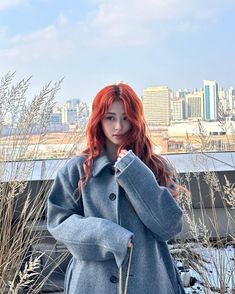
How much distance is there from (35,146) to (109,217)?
730 millimetres

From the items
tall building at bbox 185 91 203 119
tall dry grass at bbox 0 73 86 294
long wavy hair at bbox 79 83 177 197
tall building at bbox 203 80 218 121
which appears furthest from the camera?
tall building at bbox 185 91 203 119

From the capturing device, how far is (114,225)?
→ 1.03 m

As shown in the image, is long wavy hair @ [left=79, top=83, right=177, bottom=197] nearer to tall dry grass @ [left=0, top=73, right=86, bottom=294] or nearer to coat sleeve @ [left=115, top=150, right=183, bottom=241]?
coat sleeve @ [left=115, top=150, right=183, bottom=241]

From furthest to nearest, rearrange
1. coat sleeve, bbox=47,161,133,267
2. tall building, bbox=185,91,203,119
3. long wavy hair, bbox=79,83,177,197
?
1. tall building, bbox=185,91,203,119
2. long wavy hair, bbox=79,83,177,197
3. coat sleeve, bbox=47,161,133,267

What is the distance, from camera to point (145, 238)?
1104 millimetres

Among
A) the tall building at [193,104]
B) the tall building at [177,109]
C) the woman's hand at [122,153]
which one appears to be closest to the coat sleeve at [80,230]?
the woman's hand at [122,153]

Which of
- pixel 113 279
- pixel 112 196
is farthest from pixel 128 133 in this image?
pixel 113 279

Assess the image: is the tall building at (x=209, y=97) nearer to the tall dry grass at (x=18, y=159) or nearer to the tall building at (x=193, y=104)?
the tall building at (x=193, y=104)

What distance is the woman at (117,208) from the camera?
1040mm

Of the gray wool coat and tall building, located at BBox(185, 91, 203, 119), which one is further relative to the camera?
tall building, located at BBox(185, 91, 203, 119)

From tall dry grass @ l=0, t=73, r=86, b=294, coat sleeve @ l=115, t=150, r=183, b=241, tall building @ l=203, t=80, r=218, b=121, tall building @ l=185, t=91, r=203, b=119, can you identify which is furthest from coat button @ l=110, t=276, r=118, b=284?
tall building @ l=185, t=91, r=203, b=119

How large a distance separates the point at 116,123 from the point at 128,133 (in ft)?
0.12

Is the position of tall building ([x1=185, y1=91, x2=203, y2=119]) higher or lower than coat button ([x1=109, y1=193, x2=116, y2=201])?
higher

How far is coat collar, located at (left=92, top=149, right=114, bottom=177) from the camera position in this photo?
1.12 metres
